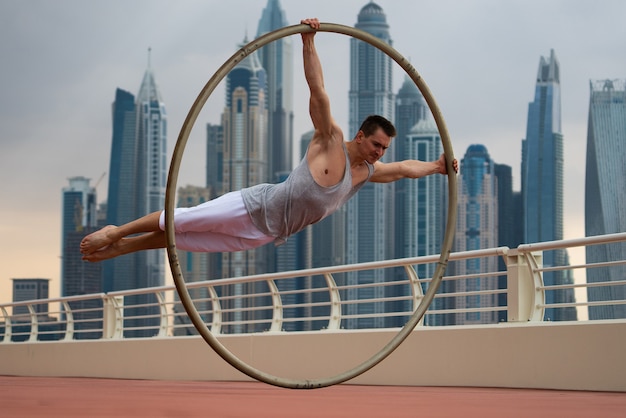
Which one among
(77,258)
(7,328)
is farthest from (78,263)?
(7,328)

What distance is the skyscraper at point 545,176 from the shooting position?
163 m

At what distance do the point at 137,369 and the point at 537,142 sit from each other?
169 metres

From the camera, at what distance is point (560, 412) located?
311 inches

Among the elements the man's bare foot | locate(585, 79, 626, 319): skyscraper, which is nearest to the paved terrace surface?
the man's bare foot

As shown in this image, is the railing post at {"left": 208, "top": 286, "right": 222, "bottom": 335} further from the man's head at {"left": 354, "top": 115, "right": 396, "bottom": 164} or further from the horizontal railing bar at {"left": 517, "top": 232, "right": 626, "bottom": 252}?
the man's head at {"left": 354, "top": 115, "right": 396, "bottom": 164}

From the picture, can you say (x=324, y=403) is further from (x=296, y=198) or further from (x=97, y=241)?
(x=97, y=241)

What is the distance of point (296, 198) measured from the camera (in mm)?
7957

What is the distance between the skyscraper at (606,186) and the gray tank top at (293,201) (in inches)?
4888

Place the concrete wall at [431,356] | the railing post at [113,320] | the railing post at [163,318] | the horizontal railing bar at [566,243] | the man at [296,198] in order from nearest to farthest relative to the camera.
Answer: the man at [296,198] < the concrete wall at [431,356] < the horizontal railing bar at [566,243] < the railing post at [163,318] < the railing post at [113,320]

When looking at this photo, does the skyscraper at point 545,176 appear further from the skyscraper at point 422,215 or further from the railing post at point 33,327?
the railing post at point 33,327

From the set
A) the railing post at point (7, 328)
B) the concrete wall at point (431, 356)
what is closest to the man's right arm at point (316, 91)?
the concrete wall at point (431, 356)

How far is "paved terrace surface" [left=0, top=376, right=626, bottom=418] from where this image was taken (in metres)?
7.87

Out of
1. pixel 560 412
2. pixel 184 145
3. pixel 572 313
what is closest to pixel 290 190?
pixel 184 145

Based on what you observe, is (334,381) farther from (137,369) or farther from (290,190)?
(137,369)
